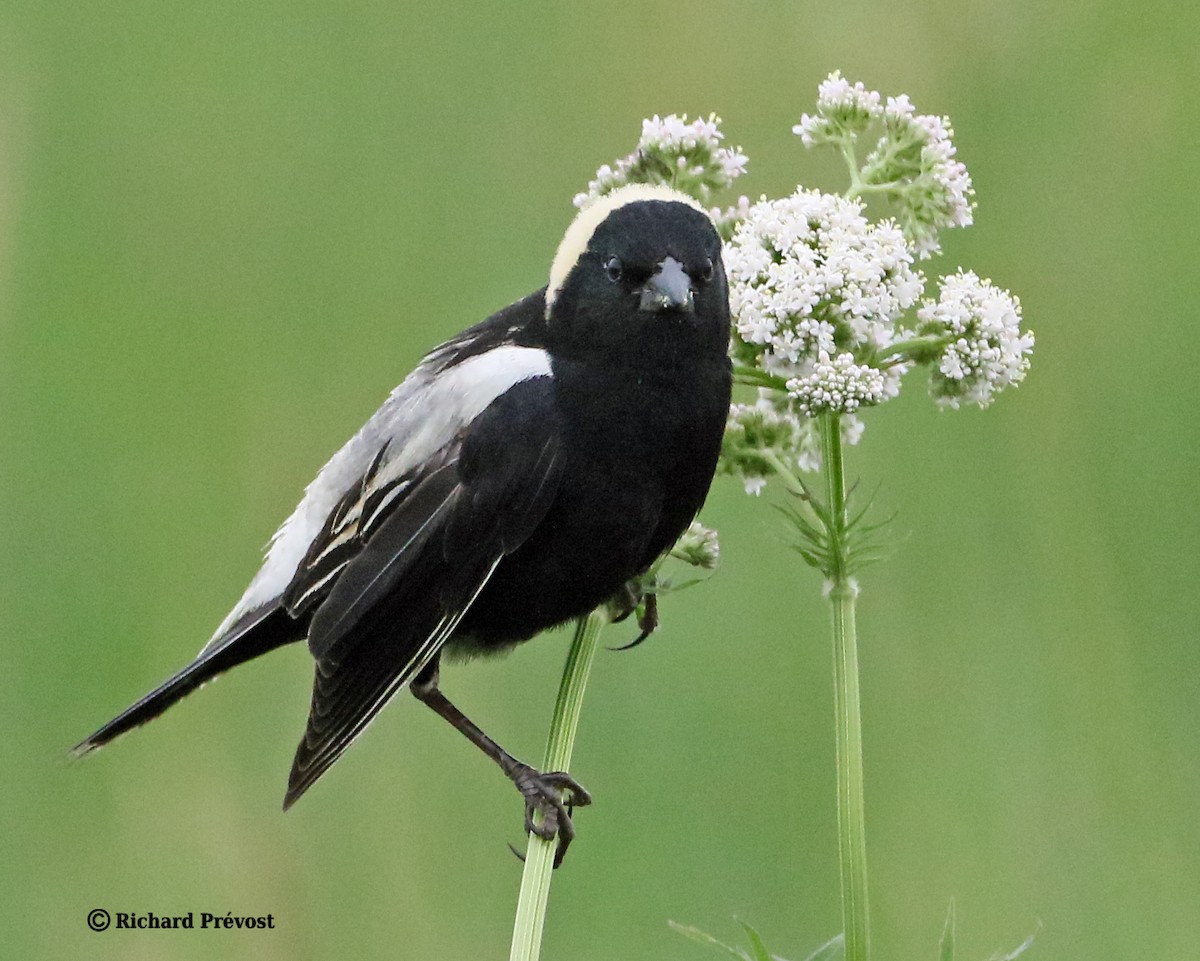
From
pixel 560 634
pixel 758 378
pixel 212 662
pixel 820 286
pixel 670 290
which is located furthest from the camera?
pixel 560 634

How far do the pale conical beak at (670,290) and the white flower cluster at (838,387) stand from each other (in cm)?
48

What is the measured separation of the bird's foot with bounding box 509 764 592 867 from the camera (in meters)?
2.40

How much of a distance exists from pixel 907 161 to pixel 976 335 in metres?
0.32

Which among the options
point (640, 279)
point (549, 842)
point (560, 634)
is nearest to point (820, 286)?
point (640, 279)

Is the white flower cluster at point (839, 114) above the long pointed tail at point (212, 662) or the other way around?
above

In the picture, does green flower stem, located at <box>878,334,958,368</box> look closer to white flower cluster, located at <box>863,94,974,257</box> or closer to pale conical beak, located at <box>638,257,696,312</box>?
white flower cluster, located at <box>863,94,974,257</box>

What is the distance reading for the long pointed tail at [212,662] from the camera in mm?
2740

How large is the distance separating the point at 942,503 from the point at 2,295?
210cm

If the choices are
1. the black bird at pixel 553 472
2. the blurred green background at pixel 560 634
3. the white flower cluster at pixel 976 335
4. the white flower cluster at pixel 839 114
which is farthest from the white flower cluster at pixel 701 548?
the blurred green background at pixel 560 634

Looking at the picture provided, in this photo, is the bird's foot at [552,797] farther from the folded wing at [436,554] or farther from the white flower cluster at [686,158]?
the white flower cluster at [686,158]

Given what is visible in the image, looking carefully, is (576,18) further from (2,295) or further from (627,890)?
(627,890)

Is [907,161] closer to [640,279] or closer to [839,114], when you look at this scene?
[839,114]

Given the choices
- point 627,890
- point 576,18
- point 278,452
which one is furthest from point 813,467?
point 576,18

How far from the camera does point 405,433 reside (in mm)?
2645
